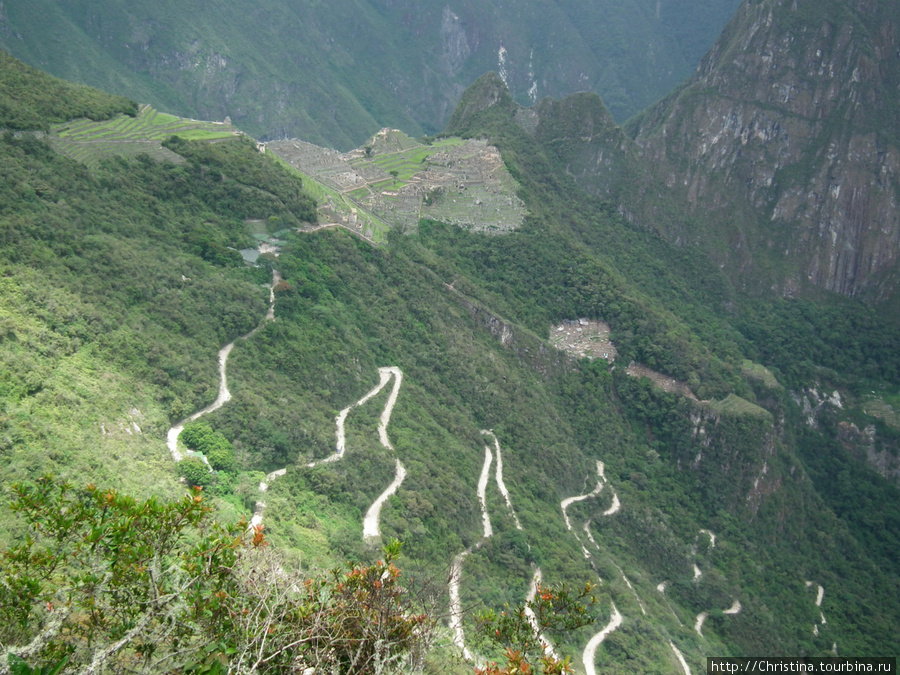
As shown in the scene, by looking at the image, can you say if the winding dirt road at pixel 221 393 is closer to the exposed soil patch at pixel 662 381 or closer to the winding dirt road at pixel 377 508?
the winding dirt road at pixel 377 508

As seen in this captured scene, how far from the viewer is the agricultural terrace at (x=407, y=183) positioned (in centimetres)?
5938

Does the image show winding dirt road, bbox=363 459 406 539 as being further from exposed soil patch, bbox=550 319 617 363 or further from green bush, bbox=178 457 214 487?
exposed soil patch, bbox=550 319 617 363

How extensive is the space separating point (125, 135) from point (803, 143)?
8299cm

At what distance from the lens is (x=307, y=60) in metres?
164

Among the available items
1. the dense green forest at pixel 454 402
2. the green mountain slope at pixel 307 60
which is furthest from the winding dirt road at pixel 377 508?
the green mountain slope at pixel 307 60

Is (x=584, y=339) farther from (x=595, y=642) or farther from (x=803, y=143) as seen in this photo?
(x=803, y=143)

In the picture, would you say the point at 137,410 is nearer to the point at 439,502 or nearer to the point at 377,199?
the point at 439,502

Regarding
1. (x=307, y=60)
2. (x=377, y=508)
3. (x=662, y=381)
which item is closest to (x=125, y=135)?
(x=377, y=508)

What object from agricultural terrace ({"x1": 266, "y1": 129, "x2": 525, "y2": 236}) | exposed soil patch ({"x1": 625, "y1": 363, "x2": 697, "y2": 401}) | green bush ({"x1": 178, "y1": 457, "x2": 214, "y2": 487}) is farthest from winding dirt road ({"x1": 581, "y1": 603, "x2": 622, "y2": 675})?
agricultural terrace ({"x1": 266, "y1": 129, "x2": 525, "y2": 236})

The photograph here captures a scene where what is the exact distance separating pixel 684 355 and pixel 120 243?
46.5 metres

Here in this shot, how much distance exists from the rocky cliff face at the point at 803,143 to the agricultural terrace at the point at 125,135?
2485 inches

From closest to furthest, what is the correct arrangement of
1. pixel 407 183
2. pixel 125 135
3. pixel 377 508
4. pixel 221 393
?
pixel 221 393
pixel 377 508
pixel 125 135
pixel 407 183

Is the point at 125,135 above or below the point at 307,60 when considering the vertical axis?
below

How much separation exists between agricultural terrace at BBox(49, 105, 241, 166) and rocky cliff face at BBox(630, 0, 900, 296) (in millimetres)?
63123
